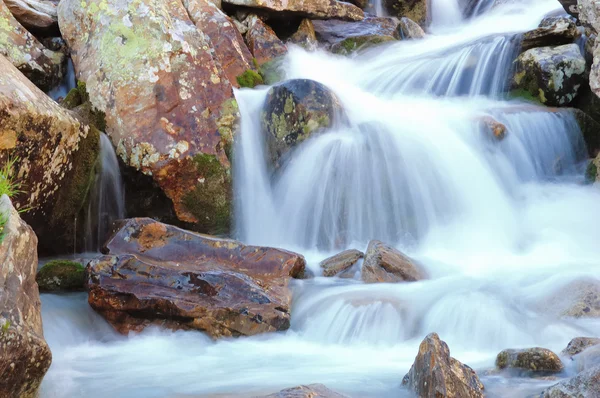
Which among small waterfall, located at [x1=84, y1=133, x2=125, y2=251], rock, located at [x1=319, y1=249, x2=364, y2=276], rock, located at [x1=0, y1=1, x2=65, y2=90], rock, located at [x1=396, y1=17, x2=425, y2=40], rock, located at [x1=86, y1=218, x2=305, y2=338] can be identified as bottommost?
rock, located at [x1=319, y1=249, x2=364, y2=276]

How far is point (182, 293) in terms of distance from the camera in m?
5.21

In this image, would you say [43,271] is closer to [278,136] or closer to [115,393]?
[115,393]

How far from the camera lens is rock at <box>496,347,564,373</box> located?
404 centimetres

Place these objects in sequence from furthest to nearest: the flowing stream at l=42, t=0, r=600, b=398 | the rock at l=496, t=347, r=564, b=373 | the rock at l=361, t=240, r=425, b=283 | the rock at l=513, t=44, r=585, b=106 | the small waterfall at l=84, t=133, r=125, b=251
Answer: the rock at l=513, t=44, r=585, b=106, the small waterfall at l=84, t=133, r=125, b=251, the rock at l=361, t=240, r=425, b=283, the flowing stream at l=42, t=0, r=600, b=398, the rock at l=496, t=347, r=564, b=373

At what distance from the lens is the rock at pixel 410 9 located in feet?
48.2

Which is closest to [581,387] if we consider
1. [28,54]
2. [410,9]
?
[28,54]

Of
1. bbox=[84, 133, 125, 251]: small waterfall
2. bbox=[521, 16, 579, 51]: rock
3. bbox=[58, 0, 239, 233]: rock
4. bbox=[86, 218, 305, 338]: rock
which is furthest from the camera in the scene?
bbox=[521, 16, 579, 51]: rock

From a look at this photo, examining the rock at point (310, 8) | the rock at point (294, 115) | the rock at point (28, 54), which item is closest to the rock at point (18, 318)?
the rock at point (294, 115)

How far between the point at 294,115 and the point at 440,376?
5.06 m

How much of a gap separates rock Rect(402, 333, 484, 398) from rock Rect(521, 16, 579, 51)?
25.1ft

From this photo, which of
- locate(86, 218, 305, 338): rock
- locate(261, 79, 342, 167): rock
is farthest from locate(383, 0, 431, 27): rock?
locate(86, 218, 305, 338): rock

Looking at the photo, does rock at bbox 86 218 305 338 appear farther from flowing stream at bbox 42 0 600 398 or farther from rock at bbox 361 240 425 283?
rock at bbox 361 240 425 283

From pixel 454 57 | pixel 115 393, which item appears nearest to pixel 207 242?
pixel 115 393

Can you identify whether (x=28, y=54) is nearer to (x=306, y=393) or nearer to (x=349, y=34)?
(x=349, y=34)
